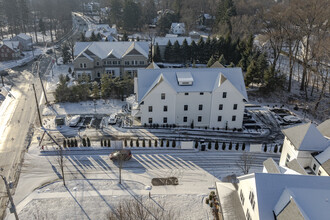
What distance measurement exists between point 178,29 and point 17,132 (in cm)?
8020

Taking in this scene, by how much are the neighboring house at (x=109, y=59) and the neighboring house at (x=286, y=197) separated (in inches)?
1931

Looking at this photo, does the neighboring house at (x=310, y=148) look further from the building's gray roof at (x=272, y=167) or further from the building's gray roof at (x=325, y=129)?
the building's gray roof at (x=272, y=167)

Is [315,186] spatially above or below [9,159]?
above

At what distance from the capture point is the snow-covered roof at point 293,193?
827 inches

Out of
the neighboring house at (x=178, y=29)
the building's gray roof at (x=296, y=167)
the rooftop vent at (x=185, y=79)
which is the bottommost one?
the building's gray roof at (x=296, y=167)

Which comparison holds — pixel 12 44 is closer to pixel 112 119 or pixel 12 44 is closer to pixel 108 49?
pixel 108 49

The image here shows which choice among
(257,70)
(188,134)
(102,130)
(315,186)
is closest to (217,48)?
(257,70)

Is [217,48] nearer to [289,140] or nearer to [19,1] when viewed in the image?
[289,140]

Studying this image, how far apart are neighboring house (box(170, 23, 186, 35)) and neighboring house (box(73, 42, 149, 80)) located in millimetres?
44637

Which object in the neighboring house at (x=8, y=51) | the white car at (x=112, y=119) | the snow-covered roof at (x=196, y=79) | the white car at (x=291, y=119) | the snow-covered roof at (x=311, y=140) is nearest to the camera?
the snow-covered roof at (x=311, y=140)

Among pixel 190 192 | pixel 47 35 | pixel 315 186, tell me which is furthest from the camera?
pixel 47 35

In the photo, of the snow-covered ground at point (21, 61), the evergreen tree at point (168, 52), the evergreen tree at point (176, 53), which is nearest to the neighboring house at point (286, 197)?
the evergreen tree at point (176, 53)

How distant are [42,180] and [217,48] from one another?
57.7m

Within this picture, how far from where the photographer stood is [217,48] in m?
76.9
